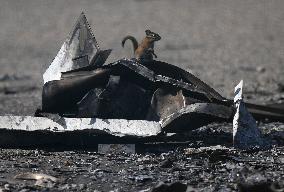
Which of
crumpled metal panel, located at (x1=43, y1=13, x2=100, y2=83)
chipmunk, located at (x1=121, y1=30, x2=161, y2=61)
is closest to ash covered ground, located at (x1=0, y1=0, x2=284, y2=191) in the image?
chipmunk, located at (x1=121, y1=30, x2=161, y2=61)

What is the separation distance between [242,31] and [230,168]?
1461 centimetres

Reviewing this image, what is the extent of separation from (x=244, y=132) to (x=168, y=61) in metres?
8.94

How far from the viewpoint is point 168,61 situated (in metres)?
14.4

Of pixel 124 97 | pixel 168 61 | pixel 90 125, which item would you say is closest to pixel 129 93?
pixel 124 97

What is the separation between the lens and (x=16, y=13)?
25.1 metres

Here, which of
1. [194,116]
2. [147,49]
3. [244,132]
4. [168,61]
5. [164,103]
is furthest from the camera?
[168,61]

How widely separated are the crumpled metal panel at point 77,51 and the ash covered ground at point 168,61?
1225 mm

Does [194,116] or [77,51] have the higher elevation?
[77,51]

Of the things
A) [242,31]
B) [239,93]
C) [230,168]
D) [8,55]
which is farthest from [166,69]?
[242,31]

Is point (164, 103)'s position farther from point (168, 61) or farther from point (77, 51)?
point (168, 61)

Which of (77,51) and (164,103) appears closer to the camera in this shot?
(164,103)

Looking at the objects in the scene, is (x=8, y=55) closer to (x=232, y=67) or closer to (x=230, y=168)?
(x=232, y=67)

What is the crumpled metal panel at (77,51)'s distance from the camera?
20.5 feet

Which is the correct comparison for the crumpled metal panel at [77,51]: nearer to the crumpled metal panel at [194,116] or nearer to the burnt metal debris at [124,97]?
the burnt metal debris at [124,97]
